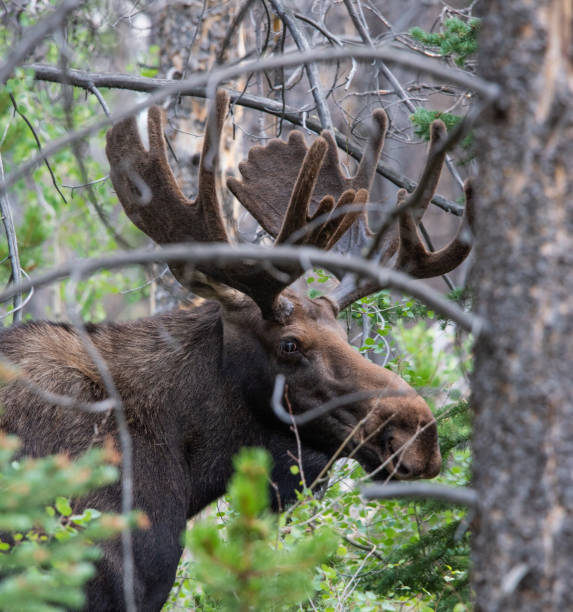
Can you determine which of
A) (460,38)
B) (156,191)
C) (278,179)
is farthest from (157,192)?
(460,38)

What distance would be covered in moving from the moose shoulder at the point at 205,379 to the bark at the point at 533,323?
1.75m

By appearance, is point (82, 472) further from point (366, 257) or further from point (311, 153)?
point (311, 153)

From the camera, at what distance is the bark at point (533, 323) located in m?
2.00

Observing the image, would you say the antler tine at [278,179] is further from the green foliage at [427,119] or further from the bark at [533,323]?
the bark at [533,323]

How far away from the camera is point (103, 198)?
895 centimetres

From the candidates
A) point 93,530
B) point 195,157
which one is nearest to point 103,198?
point 195,157

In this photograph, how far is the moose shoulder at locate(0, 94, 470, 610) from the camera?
3.92m

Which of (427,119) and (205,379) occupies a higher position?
(427,119)

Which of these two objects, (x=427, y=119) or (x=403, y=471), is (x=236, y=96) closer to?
(x=427, y=119)

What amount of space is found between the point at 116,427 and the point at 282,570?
208 cm

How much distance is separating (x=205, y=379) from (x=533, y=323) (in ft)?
8.38

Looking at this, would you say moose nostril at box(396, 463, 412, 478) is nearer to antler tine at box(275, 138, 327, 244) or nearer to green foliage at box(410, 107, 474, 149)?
antler tine at box(275, 138, 327, 244)

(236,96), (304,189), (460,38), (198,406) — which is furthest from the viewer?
(236,96)

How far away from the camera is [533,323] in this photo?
2.04 meters
